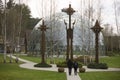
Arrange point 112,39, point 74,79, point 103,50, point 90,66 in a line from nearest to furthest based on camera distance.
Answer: point 74,79 → point 90,66 → point 103,50 → point 112,39

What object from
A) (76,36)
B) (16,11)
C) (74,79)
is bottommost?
(74,79)

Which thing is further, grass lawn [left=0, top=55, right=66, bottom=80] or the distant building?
the distant building

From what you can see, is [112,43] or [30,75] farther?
[112,43]

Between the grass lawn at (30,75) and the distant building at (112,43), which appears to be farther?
the distant building at (112,43)

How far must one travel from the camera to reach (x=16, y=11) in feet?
250

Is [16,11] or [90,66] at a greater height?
[16,11]

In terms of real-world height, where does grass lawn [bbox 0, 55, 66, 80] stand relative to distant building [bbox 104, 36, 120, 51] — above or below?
below

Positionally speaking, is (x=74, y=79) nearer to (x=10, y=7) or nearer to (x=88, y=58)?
(x=88, y=58)

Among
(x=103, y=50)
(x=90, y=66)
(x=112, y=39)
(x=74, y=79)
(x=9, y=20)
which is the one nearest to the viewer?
(x=74, y=79)

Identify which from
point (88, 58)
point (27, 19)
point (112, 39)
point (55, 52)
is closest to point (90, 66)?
point (88, 58)

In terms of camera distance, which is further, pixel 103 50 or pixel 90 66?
pixel 103 50

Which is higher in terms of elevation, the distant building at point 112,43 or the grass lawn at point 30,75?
the distant building at point 112,43

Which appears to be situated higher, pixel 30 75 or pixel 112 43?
pixel 112 43

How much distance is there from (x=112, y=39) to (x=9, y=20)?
129 feet
